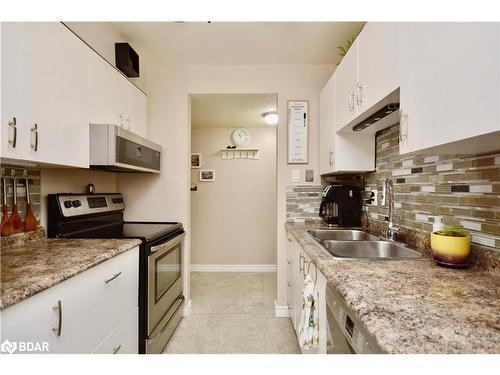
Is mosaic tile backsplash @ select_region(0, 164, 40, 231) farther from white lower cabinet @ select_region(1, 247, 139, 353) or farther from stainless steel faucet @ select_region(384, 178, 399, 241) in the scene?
stainless steel faucet @ select_region(384, 178, 399, 241)

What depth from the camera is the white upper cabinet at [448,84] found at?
2.22ft

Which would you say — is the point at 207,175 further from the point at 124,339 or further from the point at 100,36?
the point at 124,339

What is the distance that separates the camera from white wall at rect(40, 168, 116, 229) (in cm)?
162

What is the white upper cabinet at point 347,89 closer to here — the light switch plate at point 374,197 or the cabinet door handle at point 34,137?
the light switch plate at point 374,197

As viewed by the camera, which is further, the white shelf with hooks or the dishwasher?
the white shelf with hooks

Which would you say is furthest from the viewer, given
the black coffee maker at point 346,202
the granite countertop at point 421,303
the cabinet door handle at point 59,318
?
the black coffee maker at point 346,202

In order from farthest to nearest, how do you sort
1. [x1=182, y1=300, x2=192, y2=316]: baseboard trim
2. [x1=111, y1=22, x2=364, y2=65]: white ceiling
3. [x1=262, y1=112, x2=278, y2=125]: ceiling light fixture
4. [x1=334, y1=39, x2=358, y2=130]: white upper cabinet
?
[x1=262, y1=112, x2=278, y2=125]: ceiling light fixture < [x1=182, y1=300, x2=192, y2=316]: baseboard trim < [x1=111, y1=22, x2=364, y2=65]: white ceiling < [x1=334, y1=39, x2=358, y2=130]: white upper cabinet

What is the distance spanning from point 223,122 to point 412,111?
295 cm

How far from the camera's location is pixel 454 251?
102 cm

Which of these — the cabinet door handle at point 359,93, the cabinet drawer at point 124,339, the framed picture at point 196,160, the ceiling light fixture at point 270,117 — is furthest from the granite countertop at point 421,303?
the framed picture at point 196,160

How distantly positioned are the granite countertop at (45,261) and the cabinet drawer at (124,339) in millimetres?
386

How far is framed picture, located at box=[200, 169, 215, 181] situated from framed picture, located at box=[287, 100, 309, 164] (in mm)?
1690

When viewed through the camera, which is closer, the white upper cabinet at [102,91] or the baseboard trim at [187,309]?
the white upper cabinet at [102,91]

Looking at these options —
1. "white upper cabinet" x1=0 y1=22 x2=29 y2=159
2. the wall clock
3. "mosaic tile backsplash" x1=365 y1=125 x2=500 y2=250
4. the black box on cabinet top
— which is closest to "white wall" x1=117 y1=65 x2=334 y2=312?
the black box on cabinet top
